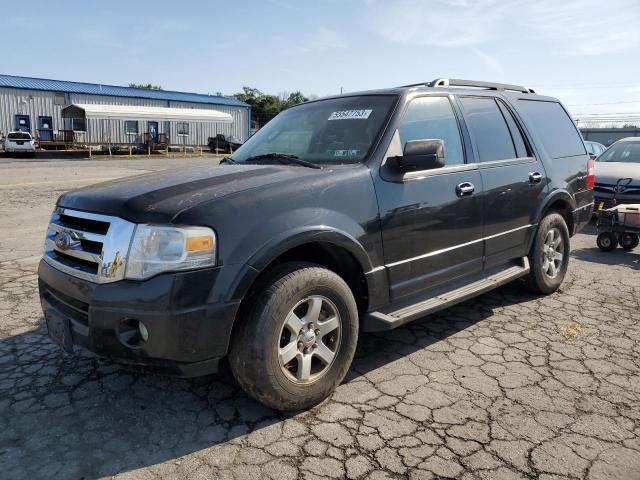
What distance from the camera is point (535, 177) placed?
4.64 meters

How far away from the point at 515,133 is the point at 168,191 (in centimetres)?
329

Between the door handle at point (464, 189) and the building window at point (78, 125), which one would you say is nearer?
the door handle at point (464, 189)

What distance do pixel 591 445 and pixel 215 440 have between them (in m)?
1.96

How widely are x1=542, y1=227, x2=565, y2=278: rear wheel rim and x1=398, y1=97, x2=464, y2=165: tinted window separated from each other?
1.61 m

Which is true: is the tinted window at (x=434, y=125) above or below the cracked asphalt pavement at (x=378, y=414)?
above

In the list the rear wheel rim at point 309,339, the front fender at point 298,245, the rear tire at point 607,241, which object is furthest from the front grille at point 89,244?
the rear tire at point 607,241

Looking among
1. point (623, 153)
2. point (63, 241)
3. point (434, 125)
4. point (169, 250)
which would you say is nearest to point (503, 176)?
point (434, 125)

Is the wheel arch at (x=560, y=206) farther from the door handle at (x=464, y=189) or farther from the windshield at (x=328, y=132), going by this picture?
the windshield at (x=328, y=132)

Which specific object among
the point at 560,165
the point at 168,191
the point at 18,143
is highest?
the point at 560,165

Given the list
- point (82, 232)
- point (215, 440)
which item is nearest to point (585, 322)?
point (215, 440)

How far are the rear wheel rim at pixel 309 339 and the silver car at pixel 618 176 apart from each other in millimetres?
6222

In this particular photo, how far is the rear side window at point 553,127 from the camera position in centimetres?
499

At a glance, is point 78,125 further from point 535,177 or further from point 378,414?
point 378,414

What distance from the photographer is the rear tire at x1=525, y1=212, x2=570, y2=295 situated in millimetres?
4812
